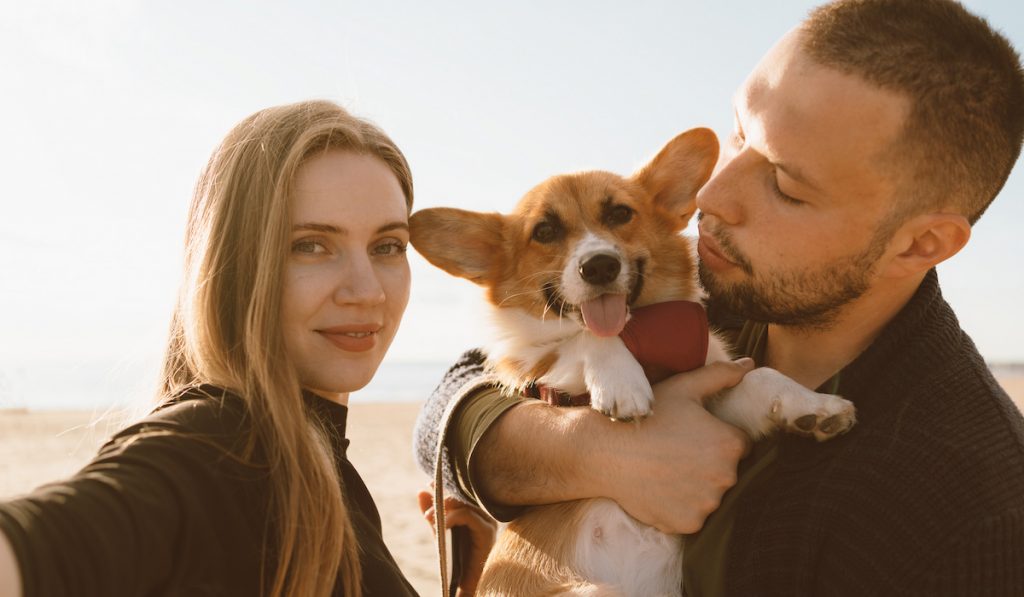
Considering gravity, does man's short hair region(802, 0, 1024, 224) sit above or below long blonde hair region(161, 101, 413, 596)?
above

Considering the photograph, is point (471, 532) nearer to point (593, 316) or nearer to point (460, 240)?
point (593, 316)

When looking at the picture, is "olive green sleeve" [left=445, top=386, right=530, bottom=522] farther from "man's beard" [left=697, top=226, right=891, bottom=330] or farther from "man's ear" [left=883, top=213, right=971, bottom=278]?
"man's ear" [left=883, top=213, right=971, bottom=278]

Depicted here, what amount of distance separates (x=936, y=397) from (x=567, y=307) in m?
1.36

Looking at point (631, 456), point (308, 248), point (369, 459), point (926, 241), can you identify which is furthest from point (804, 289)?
point (369, 459)

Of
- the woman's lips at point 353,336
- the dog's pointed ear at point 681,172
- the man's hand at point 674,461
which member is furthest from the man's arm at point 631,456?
the dog's pointed ear at point 681,172

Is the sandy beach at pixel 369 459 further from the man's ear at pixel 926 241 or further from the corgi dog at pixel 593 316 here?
the man's ear at pixel 926 241

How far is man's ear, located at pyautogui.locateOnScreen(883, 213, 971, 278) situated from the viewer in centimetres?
234

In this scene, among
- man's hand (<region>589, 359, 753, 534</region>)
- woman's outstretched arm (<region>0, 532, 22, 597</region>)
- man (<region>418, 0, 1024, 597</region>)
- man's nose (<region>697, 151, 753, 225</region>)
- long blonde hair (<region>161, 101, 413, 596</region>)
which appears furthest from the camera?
man's nose (<region>697, 151, 753, 225</region>)

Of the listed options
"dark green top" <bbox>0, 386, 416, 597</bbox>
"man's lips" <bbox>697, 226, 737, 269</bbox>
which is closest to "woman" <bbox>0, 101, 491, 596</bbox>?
"dark green top" <bbox>0, 386, 416, 597</bbox>

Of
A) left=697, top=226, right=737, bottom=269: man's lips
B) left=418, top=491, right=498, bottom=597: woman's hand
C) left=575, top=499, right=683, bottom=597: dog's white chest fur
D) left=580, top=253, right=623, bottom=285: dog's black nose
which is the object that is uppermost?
left=697, top=226, right=737, bottom=269: man's lips

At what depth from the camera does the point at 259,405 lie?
1804 millimetres

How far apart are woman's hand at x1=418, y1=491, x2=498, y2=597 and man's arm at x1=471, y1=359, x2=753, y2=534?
18.8 inches

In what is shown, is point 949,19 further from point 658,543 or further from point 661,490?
point 658,543

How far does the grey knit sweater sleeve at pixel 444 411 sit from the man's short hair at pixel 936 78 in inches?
68.9
